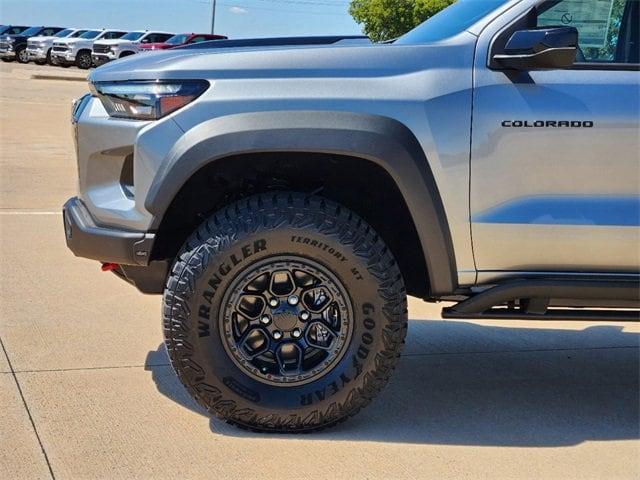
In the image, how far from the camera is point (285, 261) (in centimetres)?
375

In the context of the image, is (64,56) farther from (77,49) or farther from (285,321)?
(285,321)

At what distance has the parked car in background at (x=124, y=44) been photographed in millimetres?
37469

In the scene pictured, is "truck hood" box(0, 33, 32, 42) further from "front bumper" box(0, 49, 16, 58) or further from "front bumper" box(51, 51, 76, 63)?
"front bumper" box(51, 51, 76, 63)

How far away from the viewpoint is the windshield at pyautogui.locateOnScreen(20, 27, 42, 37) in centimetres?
4375

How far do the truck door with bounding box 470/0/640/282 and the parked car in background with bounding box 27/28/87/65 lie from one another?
131 ft

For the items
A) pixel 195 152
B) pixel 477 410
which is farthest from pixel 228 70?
pixel 477 410

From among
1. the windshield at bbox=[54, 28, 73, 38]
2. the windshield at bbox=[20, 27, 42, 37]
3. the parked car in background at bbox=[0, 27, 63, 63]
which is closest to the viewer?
the windshield at bbox=[54, 28, 73, 38]

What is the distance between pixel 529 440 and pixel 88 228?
6.63 ft

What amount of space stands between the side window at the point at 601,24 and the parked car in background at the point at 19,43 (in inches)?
1649

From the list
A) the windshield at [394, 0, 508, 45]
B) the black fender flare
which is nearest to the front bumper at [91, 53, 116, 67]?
the windshield at [394, 0, 508, 45]

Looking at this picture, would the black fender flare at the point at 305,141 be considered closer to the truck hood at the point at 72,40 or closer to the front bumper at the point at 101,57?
the front bumper at the point at 101,57

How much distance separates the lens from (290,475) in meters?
3.45

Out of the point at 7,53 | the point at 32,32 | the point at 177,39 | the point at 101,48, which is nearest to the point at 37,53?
the point at 7,53

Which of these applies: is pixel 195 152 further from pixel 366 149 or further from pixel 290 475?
pixel 290 475
